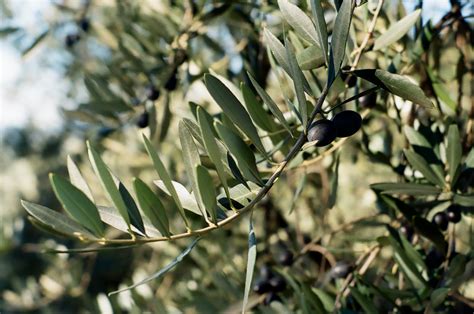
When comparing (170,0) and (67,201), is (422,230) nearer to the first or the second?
(67,201)

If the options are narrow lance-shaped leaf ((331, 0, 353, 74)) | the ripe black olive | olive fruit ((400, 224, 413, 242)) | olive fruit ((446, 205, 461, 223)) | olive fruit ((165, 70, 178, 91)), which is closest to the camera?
narrow lance-shaped leaf ((331, 0, 353, 74))

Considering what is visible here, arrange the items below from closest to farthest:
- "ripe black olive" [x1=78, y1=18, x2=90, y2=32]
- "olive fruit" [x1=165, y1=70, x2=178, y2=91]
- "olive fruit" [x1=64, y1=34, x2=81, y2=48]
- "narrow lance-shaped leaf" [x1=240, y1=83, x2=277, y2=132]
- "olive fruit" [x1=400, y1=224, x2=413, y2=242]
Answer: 1. "narrow lance-shaped leaf" [x1=240, y1=83, x2=277, y2=132]
2. "olive fruit" [x1=400, y1=224, x2=413, y2=242]
3. "olive fruit" [x1=165, y1=70, x2=178, y2=91]
4. "ripe black olive" [x1=78, y1=18, x2=90, y2=32]
5. "olive fruit" [x1=64, y1=34, x2=81, y2=48]

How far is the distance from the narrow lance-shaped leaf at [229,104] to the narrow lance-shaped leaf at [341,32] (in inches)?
4.0

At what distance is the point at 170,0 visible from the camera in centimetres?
135

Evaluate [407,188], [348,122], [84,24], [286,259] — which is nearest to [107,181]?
[348,122]

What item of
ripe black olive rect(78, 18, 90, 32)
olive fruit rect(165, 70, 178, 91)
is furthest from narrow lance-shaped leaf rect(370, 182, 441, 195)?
ripe black olive rect(78, 18, 90, 32)

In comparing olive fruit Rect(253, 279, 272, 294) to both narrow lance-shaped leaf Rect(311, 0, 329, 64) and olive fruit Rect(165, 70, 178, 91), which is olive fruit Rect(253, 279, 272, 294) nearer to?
olive fruit Rect(165, 70, 178, 91)

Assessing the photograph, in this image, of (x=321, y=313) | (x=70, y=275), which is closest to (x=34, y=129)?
(x=70, y=275)

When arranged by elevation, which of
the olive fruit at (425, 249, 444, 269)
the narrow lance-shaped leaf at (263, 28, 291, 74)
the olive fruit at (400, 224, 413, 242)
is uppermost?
the narrow lance-shaped leaf at (263, 28, 291, 74)

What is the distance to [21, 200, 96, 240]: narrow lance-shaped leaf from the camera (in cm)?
62

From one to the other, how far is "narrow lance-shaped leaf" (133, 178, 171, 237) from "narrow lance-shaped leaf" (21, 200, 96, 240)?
0.19 feet

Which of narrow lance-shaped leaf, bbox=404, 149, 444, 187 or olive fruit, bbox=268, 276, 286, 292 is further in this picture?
olive fruit, bbox=268, 276, 286, 292

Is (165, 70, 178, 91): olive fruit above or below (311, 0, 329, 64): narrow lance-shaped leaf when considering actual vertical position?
below

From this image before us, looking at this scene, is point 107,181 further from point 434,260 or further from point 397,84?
point 434,260
